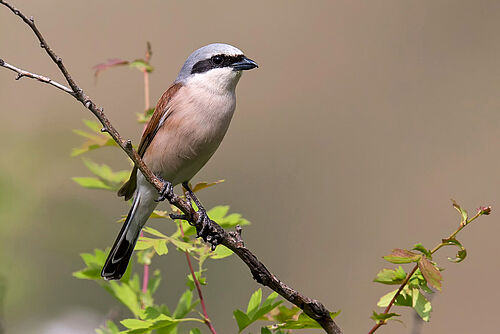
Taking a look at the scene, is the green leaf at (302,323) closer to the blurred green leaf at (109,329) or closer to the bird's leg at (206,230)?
the bird's leg at (206,230)

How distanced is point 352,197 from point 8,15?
5789 mm

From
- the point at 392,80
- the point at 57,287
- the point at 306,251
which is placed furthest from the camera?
the point at 392,80

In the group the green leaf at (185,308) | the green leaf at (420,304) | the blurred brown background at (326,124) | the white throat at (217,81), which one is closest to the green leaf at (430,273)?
the green leaf at (420,304)

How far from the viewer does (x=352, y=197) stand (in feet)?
26.7

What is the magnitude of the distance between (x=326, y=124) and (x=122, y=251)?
23.6ft

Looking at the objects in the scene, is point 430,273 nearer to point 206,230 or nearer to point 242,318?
point 242,318

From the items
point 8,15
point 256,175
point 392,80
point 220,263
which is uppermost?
point 392,80

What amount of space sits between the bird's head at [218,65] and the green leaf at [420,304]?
1.39 meters

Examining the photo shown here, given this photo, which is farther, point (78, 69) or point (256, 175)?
point (78, 69)

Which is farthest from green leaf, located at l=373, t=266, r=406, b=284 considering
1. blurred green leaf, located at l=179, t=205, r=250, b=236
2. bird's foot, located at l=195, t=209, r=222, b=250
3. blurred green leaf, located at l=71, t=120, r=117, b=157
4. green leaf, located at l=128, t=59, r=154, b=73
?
green leaf, located at l=128, t=59, r=154, b=73

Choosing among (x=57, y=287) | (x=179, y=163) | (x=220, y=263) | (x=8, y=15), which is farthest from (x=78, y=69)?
(x=179, y=163)

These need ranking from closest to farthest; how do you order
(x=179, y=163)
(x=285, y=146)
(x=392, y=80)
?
(x=179, y=163)
(x=285, y=146)
(x=392, y=80)

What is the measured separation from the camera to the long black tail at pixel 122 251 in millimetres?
2092

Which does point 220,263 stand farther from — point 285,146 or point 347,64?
point 347,64
